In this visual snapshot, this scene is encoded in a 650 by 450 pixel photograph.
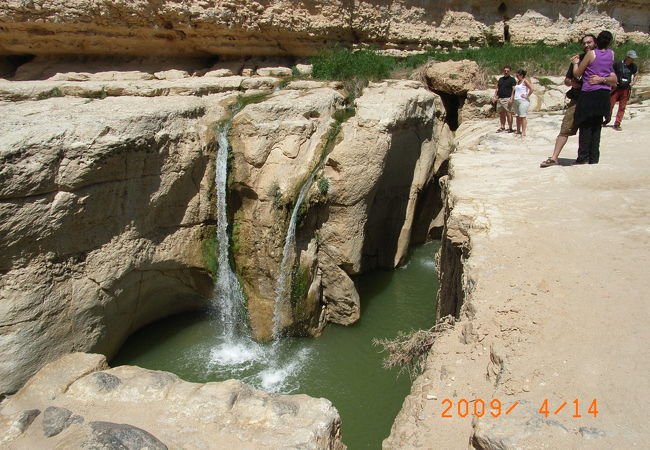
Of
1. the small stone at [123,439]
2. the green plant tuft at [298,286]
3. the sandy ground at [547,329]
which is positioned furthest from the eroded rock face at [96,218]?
the sandy ground at [547,329]

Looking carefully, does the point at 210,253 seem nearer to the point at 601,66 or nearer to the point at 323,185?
the point at 323,185

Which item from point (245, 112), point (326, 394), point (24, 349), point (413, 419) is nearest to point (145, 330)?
point (24, 349)

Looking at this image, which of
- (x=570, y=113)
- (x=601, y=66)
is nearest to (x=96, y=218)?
(x=570, y=113)

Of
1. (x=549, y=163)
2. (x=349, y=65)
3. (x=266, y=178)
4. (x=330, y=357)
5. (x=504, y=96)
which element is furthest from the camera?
(x=349, y=65)

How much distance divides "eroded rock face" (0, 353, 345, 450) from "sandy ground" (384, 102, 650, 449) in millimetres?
984

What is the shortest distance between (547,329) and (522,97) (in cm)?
574

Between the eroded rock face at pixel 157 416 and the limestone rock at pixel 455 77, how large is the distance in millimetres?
8407

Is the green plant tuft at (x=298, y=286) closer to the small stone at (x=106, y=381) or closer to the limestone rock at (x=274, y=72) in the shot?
the small stone at (x=106, y=381)

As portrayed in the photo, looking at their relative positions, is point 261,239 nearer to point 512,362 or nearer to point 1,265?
point 1,265

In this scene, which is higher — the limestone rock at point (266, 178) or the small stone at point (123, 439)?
the limestone rock at point (266, 178)

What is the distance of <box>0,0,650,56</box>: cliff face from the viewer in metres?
9.52

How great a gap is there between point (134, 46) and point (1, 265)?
6507mm

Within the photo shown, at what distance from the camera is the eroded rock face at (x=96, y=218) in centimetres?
536

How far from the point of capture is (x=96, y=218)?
19.6 ft
